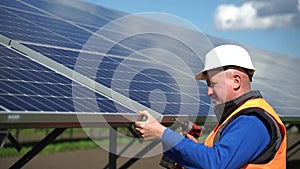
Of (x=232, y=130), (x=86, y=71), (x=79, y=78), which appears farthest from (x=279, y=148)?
(x=86, y=71)

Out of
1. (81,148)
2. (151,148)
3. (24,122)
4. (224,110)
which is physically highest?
(224,110)

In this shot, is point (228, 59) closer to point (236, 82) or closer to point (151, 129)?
point (236, 82)

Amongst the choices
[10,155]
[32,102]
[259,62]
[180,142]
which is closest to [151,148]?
[32,102]

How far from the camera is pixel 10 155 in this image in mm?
19359

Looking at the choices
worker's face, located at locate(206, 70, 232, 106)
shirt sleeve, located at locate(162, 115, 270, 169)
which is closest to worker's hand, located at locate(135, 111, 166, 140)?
shirt sleeve, located at locate(162, 115, 270, 169)

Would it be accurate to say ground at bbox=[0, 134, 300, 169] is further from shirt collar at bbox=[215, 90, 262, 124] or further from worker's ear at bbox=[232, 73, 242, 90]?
worker's ear at bbox=[232, 73, 242, 90]

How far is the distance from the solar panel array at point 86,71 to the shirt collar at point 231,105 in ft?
4.03

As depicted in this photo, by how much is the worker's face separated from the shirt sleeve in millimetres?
293

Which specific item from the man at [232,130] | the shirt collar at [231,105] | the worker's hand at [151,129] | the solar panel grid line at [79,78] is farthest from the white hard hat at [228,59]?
the solar panel grid line at [79,78]

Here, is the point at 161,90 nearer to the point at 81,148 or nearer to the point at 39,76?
the point at 39,76

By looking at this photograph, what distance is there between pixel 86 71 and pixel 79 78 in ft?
1.43

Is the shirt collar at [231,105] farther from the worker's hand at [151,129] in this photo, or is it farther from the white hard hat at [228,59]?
the worker's hand at [151,129]

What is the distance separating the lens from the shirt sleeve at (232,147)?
3740 mm

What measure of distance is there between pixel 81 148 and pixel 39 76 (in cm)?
1812
